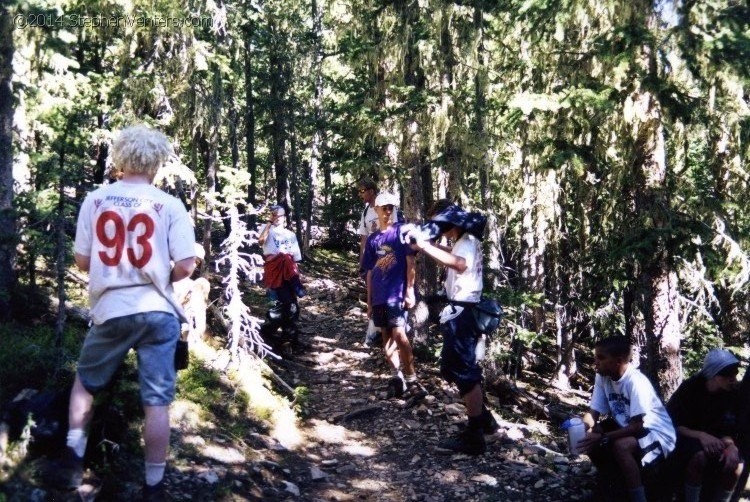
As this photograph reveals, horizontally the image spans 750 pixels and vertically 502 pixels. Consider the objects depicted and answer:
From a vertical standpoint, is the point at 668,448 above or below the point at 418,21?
below

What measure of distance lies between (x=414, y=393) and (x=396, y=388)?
27 cm

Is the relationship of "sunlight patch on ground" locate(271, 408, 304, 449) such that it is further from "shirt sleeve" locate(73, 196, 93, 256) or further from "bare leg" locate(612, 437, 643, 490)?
"shirt sleeve" locate(73, 196, 93, 256)

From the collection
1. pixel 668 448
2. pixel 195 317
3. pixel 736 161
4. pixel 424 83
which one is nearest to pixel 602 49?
pixel 668 448

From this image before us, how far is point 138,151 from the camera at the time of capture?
3.81m

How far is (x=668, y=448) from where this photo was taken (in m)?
4.94

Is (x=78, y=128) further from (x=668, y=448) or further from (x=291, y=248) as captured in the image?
(x=668, y=448)

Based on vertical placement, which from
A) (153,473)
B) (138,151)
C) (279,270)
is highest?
(138,151)

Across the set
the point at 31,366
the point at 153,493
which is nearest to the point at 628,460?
the point at 153,493

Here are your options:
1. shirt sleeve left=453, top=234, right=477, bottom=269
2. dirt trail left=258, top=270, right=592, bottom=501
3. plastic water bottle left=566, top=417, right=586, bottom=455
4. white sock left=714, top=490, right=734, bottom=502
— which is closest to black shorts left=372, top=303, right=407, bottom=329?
dirt trail left=258, top=270, right=592, bottom=501

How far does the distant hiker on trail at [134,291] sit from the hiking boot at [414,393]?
452cm

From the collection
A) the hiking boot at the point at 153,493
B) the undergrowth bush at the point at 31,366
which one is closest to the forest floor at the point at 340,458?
the hiking boot at the point at 153,493

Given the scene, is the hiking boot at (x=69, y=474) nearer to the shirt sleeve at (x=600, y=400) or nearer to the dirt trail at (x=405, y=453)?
the dirt trail at (x=405, y=453)

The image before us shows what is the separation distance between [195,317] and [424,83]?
242 inches

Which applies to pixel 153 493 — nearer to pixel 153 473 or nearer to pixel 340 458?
pixel 153 473
